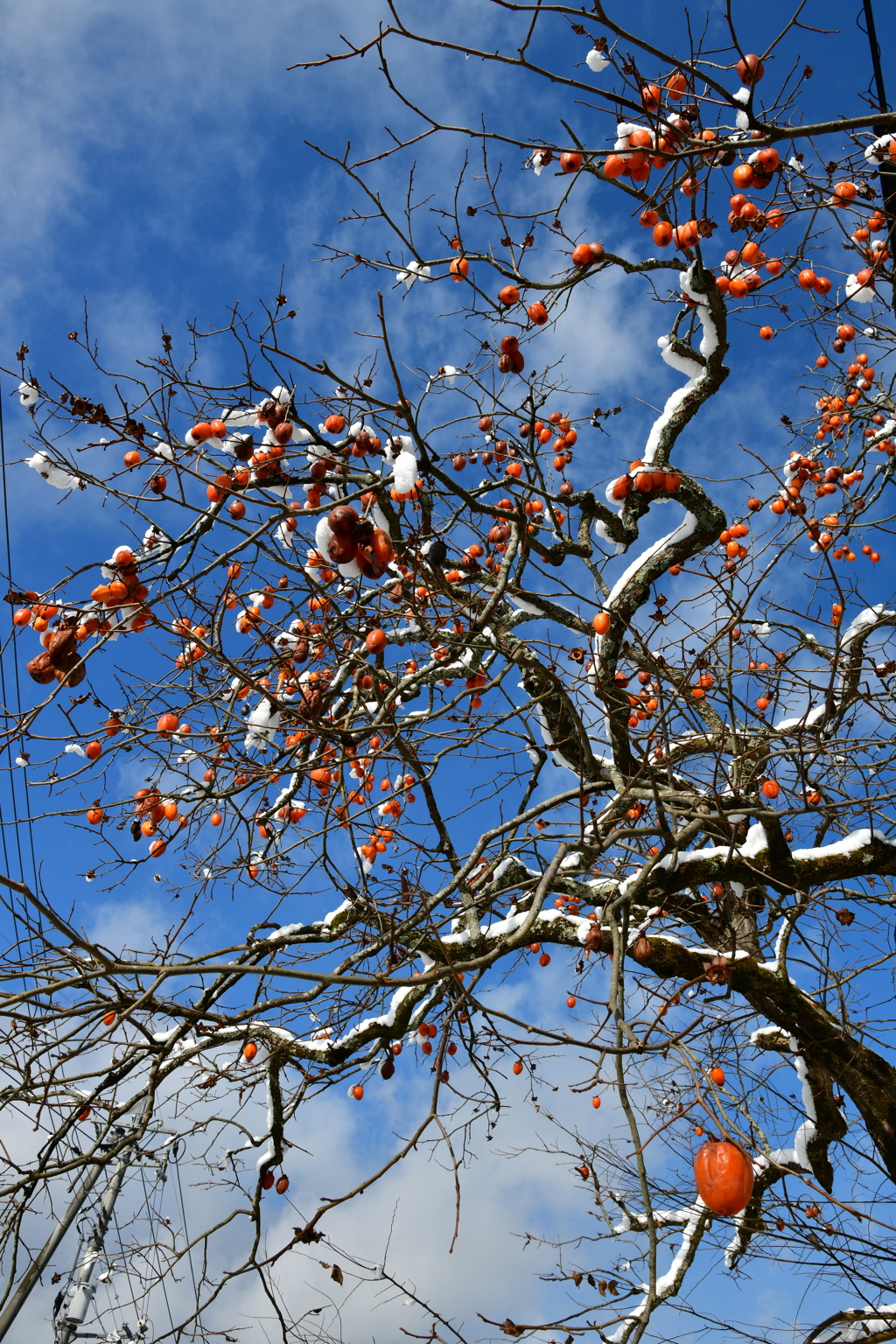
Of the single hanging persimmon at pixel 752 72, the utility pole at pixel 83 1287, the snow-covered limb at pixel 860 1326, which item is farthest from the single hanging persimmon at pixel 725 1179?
the utility pole at pixel 83 1287

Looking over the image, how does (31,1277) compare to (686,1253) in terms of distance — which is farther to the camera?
(686,1253)

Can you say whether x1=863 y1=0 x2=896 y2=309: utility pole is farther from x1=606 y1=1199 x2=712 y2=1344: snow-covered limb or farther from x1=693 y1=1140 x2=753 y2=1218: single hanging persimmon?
x1=606 y1=1199 x2=712 y2=1344: snow-covered limb

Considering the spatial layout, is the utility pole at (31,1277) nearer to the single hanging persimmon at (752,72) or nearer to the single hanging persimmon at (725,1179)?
the single hanging persimmon at (725,1179)

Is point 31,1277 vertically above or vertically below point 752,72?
below

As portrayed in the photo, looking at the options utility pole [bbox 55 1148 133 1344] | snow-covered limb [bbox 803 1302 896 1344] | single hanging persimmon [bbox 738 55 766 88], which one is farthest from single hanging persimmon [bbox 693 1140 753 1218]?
utility pole [bbox 55 1148 133 1344]

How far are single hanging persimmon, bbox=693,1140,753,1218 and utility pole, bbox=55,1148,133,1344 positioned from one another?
684cm

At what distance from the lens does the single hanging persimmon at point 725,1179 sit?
1.87m

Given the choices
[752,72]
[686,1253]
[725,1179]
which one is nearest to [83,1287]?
[686,1253]

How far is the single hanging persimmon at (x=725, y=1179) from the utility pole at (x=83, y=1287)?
22.5 feet

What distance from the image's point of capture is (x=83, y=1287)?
717cm

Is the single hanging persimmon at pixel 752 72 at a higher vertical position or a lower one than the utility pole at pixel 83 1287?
higher

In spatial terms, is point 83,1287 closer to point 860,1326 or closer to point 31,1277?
point 31,1277

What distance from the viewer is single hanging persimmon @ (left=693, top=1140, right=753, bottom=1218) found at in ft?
6.15

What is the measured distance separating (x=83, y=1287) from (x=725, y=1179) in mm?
7898
